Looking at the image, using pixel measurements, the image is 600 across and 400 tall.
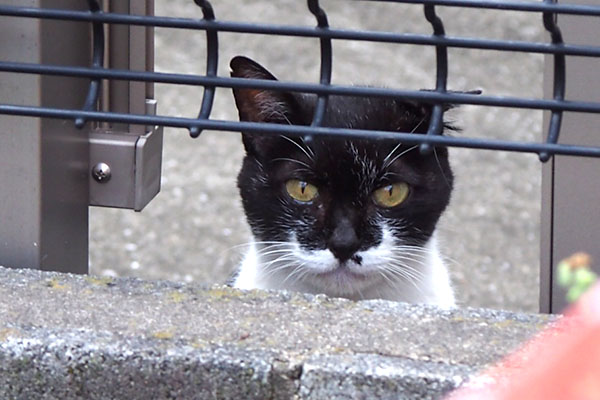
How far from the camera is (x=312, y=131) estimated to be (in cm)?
140

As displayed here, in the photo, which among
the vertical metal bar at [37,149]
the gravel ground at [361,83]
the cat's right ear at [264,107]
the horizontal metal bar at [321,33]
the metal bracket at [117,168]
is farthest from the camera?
the gravel ground at [361,83]

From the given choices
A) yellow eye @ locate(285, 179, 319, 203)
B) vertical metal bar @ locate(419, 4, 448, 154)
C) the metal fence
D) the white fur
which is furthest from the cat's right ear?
vertical metal bar @ locate(419, 4, 448, 154)

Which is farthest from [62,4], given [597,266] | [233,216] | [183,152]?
[183,152]

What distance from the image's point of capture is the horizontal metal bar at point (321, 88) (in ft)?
4.45

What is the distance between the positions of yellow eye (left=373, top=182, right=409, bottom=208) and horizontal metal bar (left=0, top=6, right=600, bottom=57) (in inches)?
27.8

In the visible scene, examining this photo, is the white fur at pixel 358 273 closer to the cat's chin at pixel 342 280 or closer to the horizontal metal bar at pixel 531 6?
the cat's chin at pixel 342 280

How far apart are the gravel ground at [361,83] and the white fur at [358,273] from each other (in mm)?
709

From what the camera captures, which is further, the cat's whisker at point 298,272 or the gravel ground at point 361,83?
the gravel ground at point 361,83

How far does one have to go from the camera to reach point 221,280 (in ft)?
12.5

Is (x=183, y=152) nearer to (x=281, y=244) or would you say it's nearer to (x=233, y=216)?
(x=233, y=216)

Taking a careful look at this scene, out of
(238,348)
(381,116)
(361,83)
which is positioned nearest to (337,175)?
(381,116)

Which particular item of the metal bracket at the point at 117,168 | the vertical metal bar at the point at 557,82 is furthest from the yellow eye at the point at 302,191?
Answer: the vertical metal bar at the point at 557,82

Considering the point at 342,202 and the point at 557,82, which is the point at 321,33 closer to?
the point at 557,82

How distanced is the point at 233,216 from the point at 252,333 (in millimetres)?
2978
